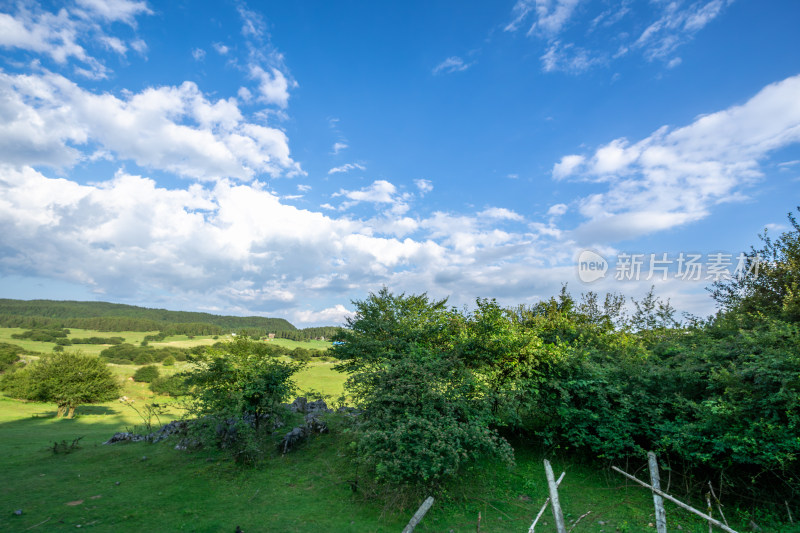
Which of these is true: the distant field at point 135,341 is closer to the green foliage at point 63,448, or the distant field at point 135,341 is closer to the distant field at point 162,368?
the distant field at point 162,368

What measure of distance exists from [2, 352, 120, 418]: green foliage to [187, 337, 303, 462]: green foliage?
23.6 meters

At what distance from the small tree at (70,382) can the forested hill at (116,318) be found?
269ft

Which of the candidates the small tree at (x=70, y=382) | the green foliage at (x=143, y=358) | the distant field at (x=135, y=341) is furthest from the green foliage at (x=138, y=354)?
the small tree at (x=70, y=382)

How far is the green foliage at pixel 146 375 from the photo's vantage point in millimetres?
52062

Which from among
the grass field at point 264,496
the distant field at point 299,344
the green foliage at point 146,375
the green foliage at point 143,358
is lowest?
the green foliage at point 143,358

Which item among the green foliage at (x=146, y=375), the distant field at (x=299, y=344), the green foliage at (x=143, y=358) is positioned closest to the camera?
the green foliage at (x=146, y=375)

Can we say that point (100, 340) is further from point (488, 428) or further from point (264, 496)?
point (488, 428)

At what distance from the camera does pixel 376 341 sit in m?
18.0

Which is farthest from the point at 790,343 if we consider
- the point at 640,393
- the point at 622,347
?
the point at 622,347

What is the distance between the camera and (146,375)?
172 ft

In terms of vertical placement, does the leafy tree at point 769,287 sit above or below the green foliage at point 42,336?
above

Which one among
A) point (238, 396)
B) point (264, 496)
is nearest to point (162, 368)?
point (238, 396)

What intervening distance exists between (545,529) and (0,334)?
410ft

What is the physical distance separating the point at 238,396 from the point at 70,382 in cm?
2814
